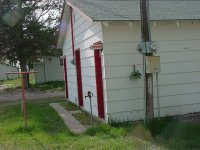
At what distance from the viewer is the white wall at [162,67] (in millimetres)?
9828

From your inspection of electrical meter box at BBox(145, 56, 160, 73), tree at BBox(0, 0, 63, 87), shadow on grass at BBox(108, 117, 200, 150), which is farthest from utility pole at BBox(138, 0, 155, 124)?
tree at BBox(0, 0, 63, 87)

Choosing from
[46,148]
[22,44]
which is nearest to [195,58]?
[46,148]

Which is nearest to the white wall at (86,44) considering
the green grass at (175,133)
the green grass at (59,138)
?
the green grass at (59,138)

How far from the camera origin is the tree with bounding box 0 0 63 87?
27.1 meters

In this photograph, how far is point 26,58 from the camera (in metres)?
28.1

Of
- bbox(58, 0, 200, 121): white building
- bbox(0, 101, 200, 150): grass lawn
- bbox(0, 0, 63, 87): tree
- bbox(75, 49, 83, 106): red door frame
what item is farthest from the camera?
bbox(0, 0, 63, 87): tree

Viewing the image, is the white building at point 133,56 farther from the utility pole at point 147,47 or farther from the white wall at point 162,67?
the utility pole at point 147,47

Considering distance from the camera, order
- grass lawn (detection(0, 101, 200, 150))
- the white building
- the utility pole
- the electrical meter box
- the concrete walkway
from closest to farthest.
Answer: grass lawn (detection(0, 101, 200, 150)) → the utility pole → the electrical meter box → the white building → the concrete walkway

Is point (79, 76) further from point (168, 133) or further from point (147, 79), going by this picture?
point (168, 133)

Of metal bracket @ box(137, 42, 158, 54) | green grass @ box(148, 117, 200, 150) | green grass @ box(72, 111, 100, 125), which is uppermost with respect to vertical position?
metal bracket @ box(137, 42, 158, 54)

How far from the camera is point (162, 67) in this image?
1028cm

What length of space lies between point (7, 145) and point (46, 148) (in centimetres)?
113

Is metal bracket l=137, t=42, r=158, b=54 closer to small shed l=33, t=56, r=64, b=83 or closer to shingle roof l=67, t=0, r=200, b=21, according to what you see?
shingle roof l=67, t=0, r=200, b=21

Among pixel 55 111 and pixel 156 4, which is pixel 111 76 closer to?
pixel 156 4
